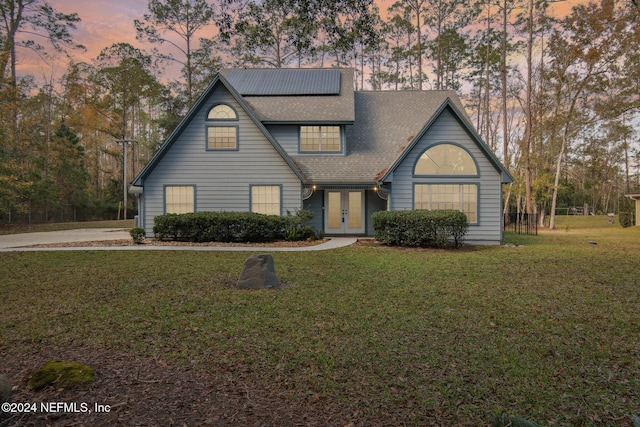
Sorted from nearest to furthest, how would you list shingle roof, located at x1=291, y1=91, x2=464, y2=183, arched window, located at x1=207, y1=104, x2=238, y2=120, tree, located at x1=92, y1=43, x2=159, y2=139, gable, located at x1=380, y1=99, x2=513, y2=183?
gable, located at x1=380, y1=99, x2=513, y2=183
arched window, located at x1=207, y1=104, x2=238, y2=120
shingle roof, located at x1=291, y1=91, x2=464, y2=183
tree, located at x1=92, y1=43, x2=159, y2=139

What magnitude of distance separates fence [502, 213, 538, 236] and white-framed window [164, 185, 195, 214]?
17.9 metres

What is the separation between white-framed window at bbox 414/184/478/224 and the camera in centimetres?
1472

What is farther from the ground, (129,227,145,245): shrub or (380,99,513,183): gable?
(380,99,513,183): gable

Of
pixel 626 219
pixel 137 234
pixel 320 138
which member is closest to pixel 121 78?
pixel 320 138

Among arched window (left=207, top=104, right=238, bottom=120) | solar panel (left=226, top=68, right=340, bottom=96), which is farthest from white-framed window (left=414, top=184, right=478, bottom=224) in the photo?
arched window (left=207, top=104, right=238, bottom=120)

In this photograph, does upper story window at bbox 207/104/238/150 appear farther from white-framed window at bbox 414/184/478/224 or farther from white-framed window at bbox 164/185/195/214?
white-framed window at bbox 414/184/478/224

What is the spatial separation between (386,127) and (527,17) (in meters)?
15.0

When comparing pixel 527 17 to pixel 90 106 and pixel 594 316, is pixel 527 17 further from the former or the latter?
pixel 90 106

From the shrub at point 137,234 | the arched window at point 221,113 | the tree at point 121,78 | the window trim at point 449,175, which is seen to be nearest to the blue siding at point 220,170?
the arched window at point 221,113

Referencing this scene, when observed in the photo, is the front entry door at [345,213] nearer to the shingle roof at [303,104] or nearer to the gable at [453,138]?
the gable at [453,138]

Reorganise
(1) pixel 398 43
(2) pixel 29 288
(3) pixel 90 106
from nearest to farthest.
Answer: (2) pixel 29 288 < (1) pixel 398 43 < (3) pixel 90 106

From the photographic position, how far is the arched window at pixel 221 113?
50.4 ft

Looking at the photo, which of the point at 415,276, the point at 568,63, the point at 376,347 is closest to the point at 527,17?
the point at 568,63

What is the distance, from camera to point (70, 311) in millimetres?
5551
